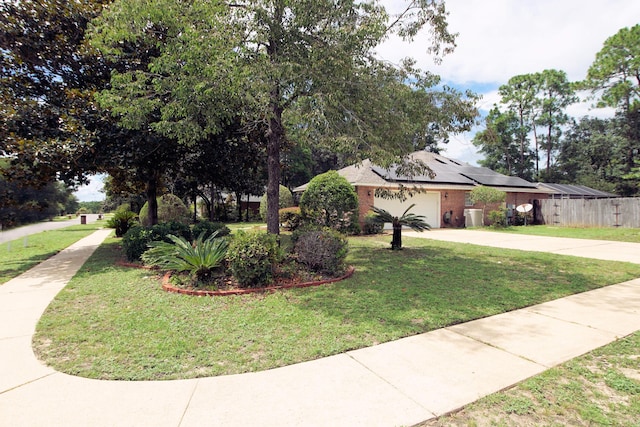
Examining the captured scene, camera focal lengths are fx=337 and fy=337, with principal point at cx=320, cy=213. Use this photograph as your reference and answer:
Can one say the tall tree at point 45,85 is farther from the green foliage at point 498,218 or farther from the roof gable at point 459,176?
the green foliage at point 498,218

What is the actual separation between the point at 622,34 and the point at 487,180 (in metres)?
20.6

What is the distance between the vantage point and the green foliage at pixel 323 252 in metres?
6.71

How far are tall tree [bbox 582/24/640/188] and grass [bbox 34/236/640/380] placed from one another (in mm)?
31416

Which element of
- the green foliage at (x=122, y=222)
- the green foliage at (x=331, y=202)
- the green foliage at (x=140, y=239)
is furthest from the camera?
the green foliage at (x=122, y=222)

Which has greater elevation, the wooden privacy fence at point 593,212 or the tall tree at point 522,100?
the tall tree at point 522,100

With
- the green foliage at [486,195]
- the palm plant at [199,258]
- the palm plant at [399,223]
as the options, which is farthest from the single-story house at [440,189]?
the palm plant at [199,258]

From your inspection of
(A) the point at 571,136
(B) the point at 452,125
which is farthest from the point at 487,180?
(A) the point at 571,136

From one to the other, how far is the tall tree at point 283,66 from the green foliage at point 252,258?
7.15 ft

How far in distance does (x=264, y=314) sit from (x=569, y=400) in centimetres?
337

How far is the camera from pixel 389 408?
252 centimetres

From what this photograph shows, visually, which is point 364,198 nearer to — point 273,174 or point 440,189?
point 440,189

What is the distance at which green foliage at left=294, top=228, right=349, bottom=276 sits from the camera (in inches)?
264

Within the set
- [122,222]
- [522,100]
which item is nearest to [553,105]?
[522,100]

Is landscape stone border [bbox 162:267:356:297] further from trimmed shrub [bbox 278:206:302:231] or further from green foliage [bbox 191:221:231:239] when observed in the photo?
trimmed shrub [bbox 278:206:302:231]
